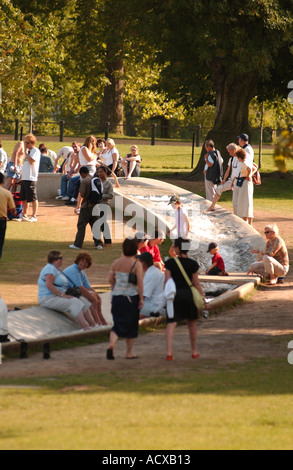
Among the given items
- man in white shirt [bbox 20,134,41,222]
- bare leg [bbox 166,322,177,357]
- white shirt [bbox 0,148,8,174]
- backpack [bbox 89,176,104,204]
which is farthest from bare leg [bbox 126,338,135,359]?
white shirt [bbox 0,148,8,174]

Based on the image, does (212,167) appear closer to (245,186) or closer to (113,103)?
(245,186)

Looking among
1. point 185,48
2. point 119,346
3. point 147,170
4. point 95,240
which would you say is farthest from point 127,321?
point 147,170

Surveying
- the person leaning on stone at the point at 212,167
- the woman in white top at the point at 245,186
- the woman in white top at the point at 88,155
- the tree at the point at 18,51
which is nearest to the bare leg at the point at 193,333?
the woman in white top at the point at 245,186

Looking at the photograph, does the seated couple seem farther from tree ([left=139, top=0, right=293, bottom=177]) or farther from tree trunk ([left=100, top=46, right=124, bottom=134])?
tree trunk ([left=100, top=46, right=124, bottom=134])

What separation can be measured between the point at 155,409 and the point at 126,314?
2368 mm

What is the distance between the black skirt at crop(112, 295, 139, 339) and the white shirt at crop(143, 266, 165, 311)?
258cm

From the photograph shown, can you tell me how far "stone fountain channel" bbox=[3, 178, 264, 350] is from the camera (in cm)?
1155

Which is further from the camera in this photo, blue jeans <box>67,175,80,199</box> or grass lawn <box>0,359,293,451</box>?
blue jeans <box>67,175,80,199</box>

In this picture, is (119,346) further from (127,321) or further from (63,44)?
(63,44)

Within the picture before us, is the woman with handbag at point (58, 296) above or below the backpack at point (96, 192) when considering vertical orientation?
below

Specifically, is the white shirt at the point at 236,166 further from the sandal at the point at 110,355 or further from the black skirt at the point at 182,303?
the sandal at the point at 110,355

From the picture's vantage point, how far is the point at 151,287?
12805 mm

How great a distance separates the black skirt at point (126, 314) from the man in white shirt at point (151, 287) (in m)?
2.41

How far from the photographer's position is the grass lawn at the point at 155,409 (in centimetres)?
674
